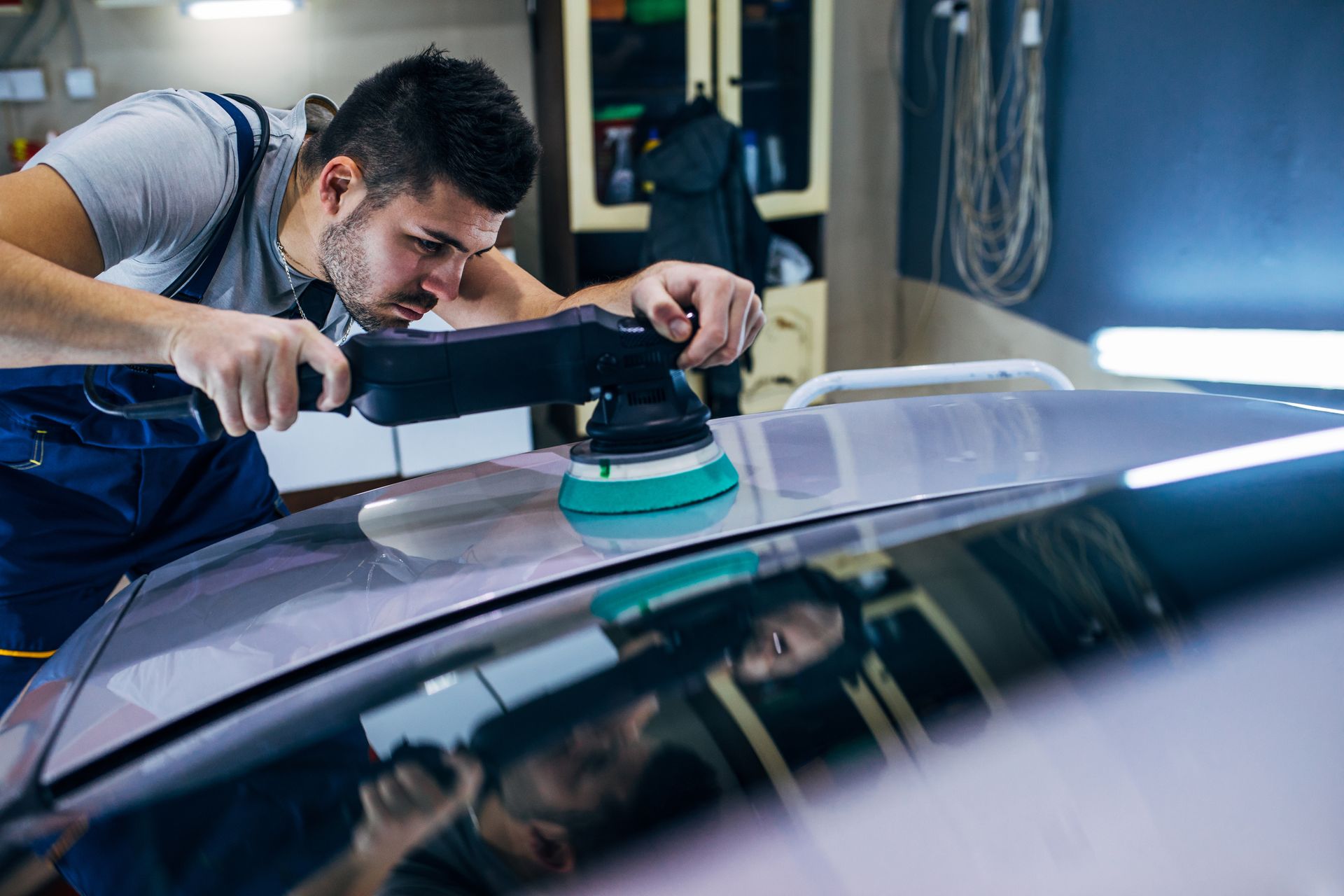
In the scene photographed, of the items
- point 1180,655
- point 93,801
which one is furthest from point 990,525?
point 93,801

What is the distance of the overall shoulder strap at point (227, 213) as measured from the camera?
1.19 metres

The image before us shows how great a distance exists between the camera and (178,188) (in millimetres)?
1084

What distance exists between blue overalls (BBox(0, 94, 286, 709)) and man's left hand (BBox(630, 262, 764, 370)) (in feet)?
2.06

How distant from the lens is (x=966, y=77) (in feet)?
10.8

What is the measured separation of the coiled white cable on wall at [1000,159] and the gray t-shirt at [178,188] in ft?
7.31

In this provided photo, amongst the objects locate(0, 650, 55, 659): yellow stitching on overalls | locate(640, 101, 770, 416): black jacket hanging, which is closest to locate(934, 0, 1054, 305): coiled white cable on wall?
locate(640, 101, 770, 416): black jacket hanging

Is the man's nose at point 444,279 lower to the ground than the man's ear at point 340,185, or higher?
lower

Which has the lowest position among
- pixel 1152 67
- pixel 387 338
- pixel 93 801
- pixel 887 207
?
pixel 93 801

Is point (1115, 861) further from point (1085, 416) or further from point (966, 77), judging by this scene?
point (966, 77)

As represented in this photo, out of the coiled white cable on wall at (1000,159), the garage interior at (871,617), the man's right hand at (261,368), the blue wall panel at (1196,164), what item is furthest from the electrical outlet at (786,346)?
the man's right hand at (261,368)

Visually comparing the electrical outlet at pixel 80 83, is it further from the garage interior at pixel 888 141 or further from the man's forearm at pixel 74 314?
the man's forearm at pixel 74 314

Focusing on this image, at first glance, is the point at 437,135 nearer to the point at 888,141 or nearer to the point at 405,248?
the point at 405,248

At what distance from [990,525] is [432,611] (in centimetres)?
40

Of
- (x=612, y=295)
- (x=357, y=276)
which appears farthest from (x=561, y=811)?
(x=357, y=276)
